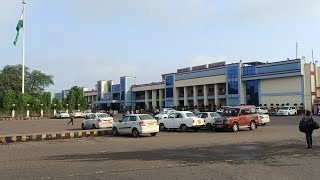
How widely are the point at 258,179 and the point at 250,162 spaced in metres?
2.94

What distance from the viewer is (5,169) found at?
Result: 11180 millimetres

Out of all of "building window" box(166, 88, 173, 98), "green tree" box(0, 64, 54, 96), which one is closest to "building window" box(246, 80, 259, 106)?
"building window" box(166, 88, 173, 98)

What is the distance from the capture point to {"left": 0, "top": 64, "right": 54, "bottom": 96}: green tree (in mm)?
108562

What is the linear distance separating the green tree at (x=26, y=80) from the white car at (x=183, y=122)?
89256 mm

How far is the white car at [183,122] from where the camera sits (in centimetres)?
2805

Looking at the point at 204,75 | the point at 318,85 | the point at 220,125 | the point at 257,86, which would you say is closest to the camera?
the point at 220,125

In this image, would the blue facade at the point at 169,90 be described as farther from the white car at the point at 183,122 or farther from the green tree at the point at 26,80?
the white car at the point at 183,122

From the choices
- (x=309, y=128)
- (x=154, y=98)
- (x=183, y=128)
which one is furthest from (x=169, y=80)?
(x=309, y=128)

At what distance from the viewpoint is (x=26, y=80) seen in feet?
374

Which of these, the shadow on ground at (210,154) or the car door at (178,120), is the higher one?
the car door at (178,120)

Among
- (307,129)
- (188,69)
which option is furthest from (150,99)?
(307,129)

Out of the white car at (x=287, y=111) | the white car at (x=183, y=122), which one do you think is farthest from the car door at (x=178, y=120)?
the white car at (x=287, y=111)

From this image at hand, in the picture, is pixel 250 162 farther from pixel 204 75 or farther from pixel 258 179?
pixel 204 75

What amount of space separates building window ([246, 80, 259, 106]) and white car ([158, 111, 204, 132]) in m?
48.0
